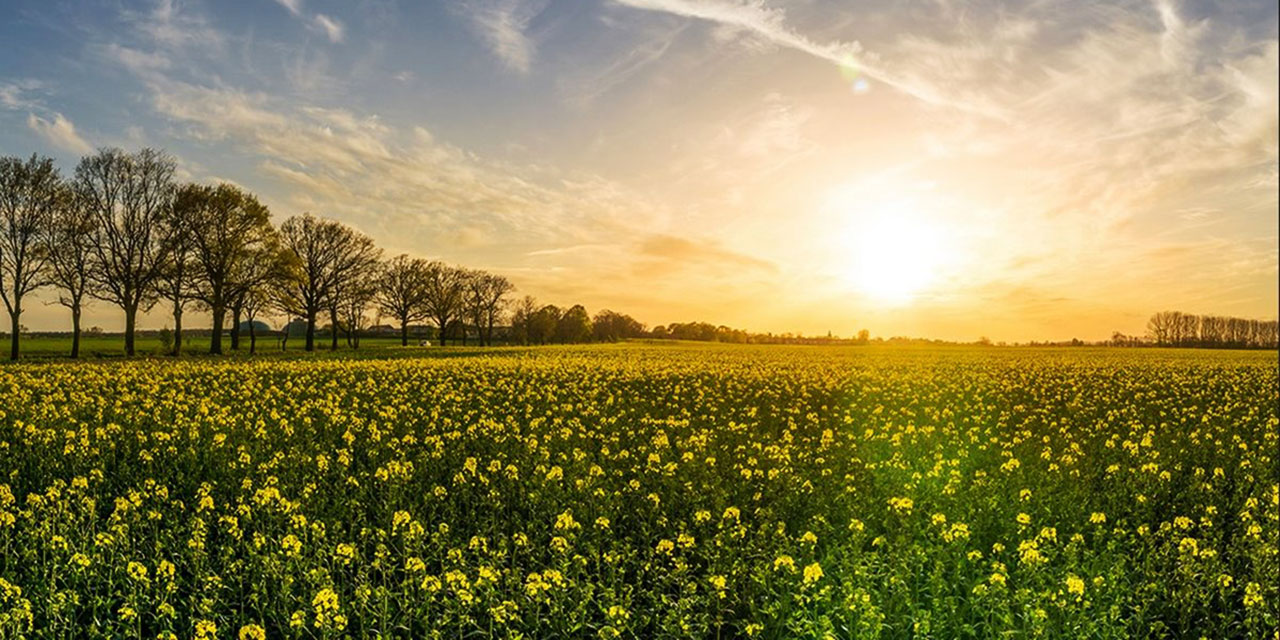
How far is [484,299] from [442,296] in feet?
37.4

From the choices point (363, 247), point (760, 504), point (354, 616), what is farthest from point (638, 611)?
point (363, 247)

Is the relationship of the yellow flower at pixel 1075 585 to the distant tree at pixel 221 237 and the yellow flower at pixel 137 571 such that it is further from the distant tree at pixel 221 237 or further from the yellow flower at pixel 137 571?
the distant tree at pixel 221 237

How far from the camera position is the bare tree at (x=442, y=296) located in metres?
83.4

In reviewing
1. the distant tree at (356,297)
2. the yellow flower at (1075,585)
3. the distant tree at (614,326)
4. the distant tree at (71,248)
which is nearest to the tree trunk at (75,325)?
the distant tree at (71,248)

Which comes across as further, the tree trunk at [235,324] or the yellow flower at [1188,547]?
the tree trunk at [235,324]

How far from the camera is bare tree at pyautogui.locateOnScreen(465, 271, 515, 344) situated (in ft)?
309

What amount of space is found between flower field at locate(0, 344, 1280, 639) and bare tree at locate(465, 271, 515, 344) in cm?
7689

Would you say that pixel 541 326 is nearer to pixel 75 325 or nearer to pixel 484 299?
pixel 484 299

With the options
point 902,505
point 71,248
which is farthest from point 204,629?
point 71,248

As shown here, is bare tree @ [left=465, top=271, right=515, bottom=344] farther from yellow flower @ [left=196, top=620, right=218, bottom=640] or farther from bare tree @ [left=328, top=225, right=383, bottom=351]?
yellow flower @ [left=196, top=620, right=218, bottom=640]

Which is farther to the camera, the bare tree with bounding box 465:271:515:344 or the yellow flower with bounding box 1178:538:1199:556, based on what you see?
the bare tree with bounding box 465:271:515:344

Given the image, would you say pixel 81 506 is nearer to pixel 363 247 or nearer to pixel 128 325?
pixel 128 325

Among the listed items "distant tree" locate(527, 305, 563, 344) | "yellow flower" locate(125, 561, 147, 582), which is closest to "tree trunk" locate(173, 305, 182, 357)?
"yellow flower" locate(125, 561, 147, 582)

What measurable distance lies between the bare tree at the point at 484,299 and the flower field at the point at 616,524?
76885 mm
